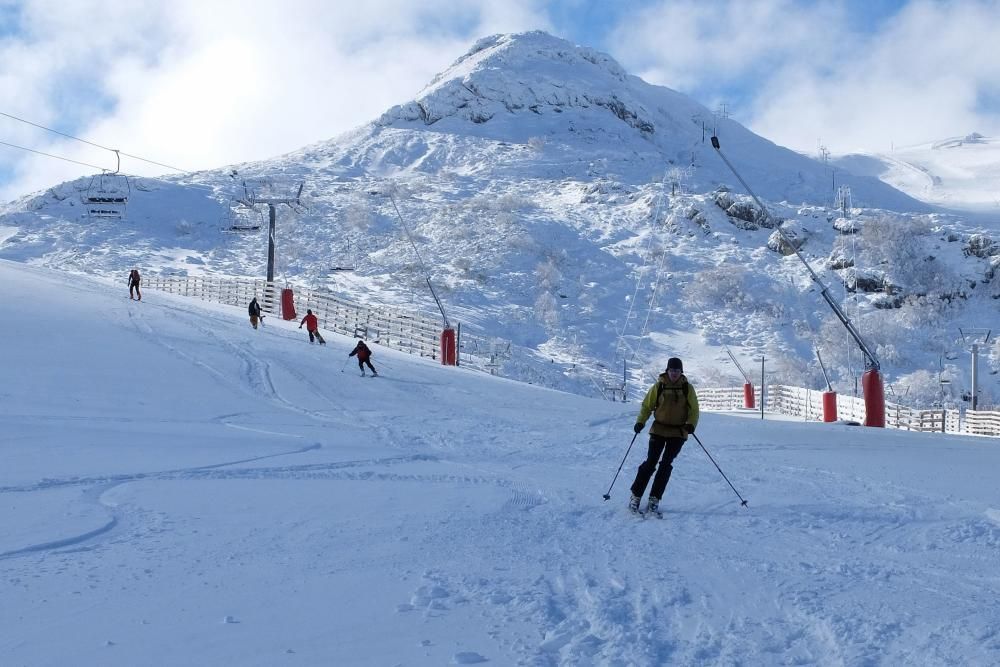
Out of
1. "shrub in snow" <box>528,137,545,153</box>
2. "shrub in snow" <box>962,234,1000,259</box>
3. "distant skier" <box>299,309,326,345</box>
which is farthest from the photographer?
"shrub in snow" <box>528,137,545,153</box>

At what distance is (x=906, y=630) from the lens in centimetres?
474

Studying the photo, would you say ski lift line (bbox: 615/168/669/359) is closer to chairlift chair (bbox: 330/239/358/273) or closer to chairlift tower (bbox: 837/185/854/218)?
chairlift tower (bbox: 837/185/854/218)

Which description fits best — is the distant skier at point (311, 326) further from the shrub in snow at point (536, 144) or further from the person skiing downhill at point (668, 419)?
the shrub in snow at point (536, 144)

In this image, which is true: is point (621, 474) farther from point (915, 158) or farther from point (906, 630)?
point (915, 158)

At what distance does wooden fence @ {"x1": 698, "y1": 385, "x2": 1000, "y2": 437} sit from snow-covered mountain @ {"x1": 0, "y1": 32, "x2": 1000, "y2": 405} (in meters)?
7.54

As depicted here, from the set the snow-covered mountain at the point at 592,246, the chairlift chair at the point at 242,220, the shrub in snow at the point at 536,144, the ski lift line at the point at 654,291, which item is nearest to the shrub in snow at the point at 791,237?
the snow-covered mountain at the point at 592,246

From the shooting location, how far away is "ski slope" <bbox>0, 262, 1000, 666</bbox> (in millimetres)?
4449

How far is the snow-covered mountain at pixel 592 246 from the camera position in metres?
53.5

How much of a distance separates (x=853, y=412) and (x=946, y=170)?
125 m

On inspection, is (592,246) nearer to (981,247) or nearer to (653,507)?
(981,247)

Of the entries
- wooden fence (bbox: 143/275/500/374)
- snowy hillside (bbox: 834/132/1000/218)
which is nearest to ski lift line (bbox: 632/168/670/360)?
wooden fence (bbox: 143/275/500/374)

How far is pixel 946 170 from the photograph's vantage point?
13788 cm

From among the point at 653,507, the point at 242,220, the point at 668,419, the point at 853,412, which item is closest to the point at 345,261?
the point at 242,220

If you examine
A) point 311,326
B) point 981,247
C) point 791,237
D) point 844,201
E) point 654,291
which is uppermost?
point 844,201
